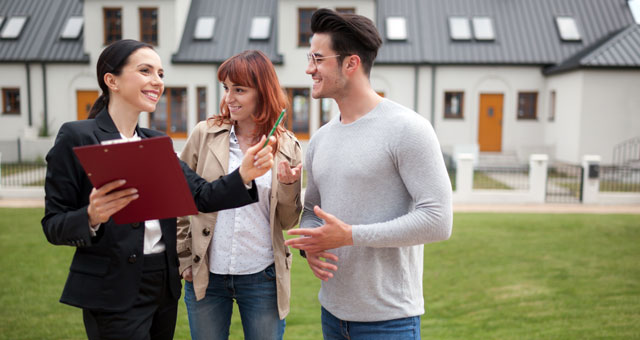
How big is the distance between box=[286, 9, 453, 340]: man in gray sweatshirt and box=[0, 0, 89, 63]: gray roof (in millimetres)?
22448

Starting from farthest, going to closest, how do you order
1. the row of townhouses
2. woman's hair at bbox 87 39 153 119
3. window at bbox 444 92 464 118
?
window at bbox 444 92 464 118
the row of townhouses
woman's hair at bbox 87 39 153 119

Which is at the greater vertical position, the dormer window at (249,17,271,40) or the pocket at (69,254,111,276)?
the dormer window at (249,17,271,40)

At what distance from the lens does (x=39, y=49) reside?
22.3 meters

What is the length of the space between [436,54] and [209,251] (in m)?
20.4

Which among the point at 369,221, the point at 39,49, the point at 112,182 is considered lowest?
the point at 369,221

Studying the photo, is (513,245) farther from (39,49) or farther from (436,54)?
(39,49)

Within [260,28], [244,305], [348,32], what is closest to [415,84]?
[260,28]

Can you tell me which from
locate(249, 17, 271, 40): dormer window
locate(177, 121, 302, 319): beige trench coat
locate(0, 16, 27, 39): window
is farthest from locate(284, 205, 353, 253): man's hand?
locate(0, 16, 27, 39): window

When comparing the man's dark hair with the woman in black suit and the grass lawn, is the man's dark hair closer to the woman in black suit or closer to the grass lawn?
the woman in black suit

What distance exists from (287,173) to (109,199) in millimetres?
969

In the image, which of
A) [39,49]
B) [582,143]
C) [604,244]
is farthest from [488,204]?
[39,49]

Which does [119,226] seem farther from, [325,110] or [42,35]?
[42,35]

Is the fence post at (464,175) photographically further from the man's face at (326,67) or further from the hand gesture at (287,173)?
the man's face at (326,67)

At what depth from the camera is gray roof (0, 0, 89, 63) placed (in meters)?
22.0
